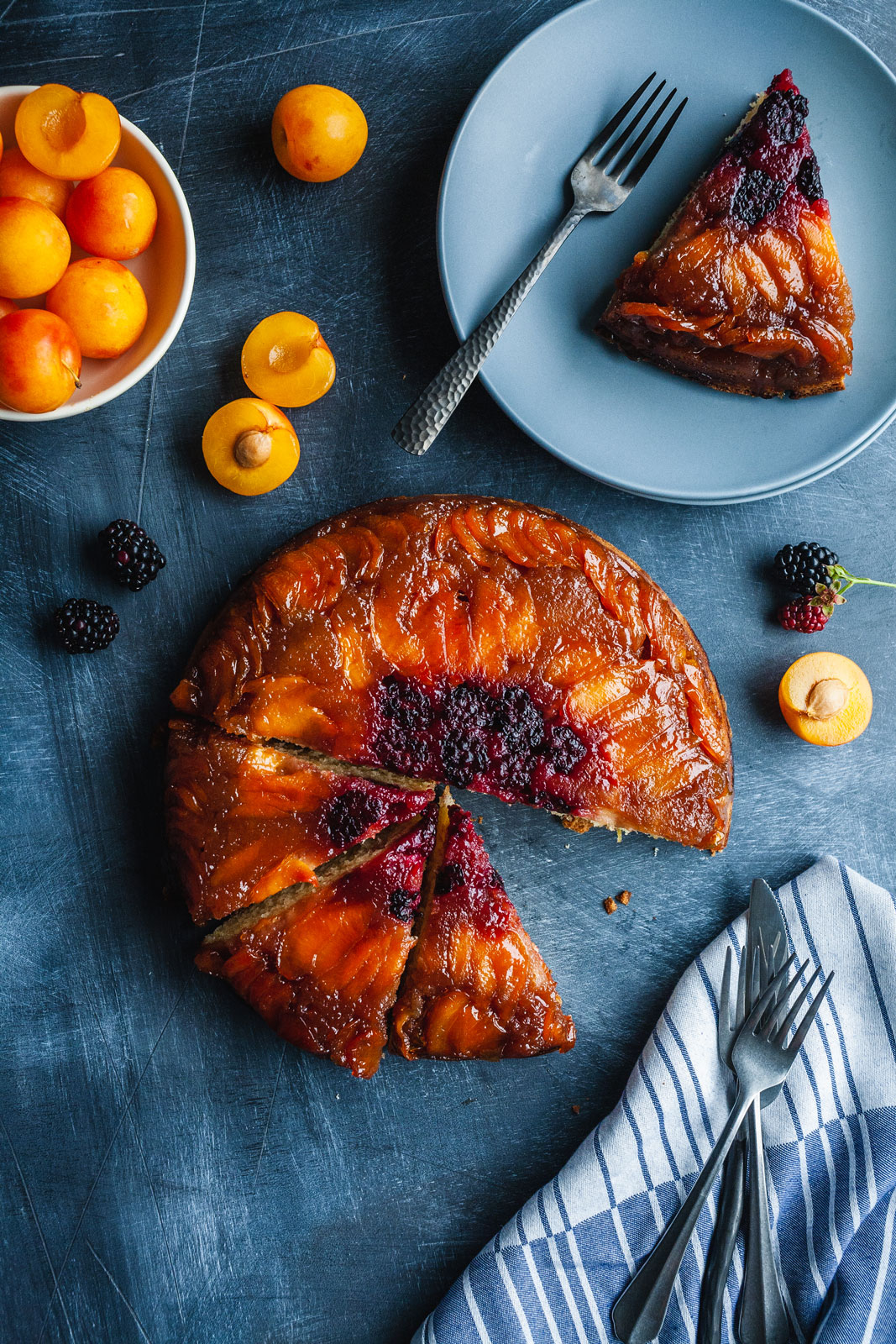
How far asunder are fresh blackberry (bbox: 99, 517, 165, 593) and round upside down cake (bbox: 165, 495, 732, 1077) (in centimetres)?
29

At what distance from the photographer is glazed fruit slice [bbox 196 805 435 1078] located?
105 inches

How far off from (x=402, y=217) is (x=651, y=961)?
2.38 meters

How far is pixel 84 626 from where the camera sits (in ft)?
9.12

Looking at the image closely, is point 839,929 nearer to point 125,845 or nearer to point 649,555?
point 649,555

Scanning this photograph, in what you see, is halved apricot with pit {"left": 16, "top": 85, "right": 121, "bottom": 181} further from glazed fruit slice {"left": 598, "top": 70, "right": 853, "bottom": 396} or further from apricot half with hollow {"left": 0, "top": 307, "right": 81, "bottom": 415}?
glazed fruit slice {"left": 598, "top": 70, "right": 853, "bottom": 396}

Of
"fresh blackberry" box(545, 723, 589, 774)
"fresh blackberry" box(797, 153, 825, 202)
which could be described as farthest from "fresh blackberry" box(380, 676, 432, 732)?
"fresh blackberry" box(797, 153, 825, 202)

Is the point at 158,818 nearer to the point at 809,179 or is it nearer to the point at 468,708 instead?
the point at 468,708

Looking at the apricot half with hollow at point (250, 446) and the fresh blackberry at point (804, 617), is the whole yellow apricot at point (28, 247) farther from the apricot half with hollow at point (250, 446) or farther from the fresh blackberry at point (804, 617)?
the fresh blackberry at point (804, 617)

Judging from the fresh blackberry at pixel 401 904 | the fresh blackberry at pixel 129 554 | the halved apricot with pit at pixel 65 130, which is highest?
the halved apricot with pit at pixel 65 130

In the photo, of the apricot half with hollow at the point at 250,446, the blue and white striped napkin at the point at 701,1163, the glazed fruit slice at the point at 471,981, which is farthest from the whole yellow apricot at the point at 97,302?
the blue and white striped napkin at the point at 701,1163

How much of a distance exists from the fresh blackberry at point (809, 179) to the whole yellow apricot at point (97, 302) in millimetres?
1838

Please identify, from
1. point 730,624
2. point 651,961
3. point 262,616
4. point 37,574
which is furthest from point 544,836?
point 37,574

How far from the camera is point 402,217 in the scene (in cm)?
295

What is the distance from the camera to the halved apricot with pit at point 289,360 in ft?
9.00
